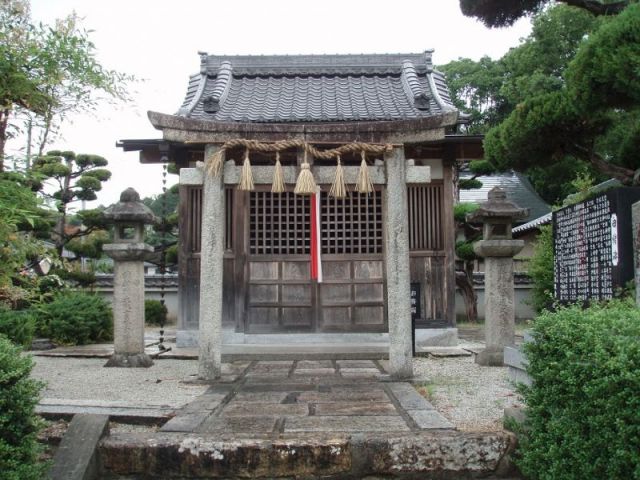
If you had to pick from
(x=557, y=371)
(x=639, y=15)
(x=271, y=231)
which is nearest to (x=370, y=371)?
(x=271, y=231)

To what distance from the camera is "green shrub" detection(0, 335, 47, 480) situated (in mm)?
3463

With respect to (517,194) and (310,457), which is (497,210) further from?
(517,194)

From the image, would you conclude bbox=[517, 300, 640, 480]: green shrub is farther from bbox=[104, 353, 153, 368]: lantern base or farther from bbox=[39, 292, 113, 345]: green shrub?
bbox=[39, 292, 113, 345]: green shrub

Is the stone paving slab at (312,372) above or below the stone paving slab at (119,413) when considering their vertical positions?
below

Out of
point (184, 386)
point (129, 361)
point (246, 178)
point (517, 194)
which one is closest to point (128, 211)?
point (129, 361)

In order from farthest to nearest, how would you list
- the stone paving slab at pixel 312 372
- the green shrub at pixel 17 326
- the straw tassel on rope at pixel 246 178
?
the green shrub at pixel 17 326 → the stone paving slab at pixel 312 372 → the straw tassel on rope at pixel 246 178

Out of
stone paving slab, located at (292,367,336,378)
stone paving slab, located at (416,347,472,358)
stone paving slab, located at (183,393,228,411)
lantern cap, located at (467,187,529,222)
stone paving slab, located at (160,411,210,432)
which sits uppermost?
lantern cap, located at (467,187,529,222)

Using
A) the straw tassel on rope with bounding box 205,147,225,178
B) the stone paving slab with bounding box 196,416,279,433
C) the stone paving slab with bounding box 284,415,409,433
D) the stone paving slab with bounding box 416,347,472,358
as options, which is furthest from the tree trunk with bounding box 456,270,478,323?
the stone paving slab with bounding box 196,416,279,433

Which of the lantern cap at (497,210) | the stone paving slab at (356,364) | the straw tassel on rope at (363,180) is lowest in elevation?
the stone paving slab at (356,364)

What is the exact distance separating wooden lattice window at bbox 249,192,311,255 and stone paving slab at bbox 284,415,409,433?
234 inches

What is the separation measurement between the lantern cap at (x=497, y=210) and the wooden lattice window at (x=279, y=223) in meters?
3.40

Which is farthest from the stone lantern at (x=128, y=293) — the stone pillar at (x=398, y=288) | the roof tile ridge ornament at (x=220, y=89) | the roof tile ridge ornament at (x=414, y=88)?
the roof tile ridge ornament at (x=414, y=88)

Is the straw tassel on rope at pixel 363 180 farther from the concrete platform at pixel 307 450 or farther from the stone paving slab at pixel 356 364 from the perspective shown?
the concrete platform at pixel 307 450

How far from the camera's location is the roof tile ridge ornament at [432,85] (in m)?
11.3
